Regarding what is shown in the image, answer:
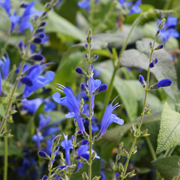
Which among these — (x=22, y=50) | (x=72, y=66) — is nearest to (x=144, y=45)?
(x=72, y=66)

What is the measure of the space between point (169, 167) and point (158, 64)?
8.8 inches

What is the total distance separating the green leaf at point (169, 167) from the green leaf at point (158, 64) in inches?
5.5

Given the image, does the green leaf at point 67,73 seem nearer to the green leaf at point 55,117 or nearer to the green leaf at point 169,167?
the green leaf at point 55,117

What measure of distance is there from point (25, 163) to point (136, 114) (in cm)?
29

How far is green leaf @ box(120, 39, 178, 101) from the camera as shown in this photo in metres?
0.52

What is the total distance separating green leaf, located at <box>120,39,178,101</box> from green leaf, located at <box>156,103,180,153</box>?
104 mm

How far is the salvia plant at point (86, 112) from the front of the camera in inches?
13.3

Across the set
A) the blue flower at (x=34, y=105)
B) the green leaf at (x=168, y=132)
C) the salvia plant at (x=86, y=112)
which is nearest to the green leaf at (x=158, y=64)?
the salvia plant at (x=86, y=112)

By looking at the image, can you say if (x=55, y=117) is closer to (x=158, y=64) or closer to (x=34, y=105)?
(x=34, y=105)

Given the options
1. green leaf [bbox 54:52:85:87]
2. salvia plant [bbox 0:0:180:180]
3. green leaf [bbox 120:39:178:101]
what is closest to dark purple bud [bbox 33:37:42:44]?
salvia plant [bbox 0:0:180:180]

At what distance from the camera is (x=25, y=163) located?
582 mm

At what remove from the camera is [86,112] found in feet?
1.91

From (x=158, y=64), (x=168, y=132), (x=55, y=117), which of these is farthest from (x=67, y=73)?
(x=168, y=132)

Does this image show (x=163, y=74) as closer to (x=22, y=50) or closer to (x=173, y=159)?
(x=173, y=159)
